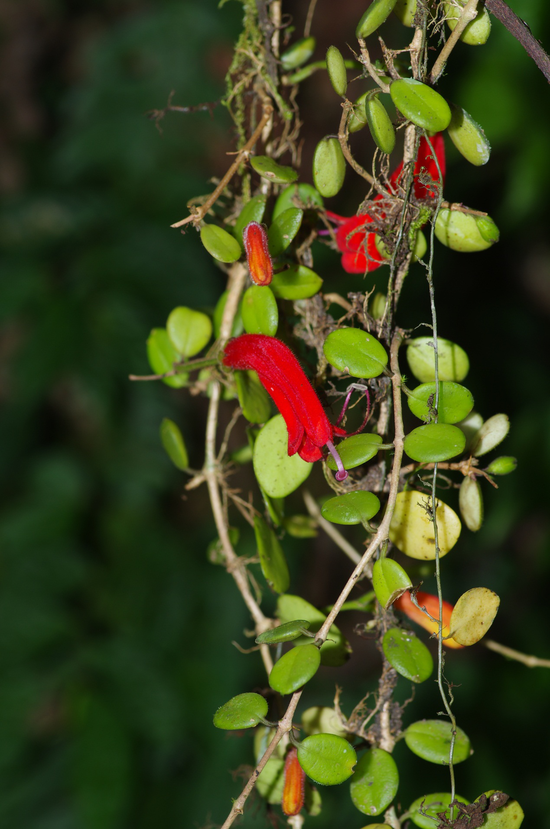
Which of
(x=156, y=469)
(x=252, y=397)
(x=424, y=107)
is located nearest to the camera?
(x=424, y=107)

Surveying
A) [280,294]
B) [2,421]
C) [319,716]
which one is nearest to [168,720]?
[2,421]

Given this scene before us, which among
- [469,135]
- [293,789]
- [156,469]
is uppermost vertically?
[469,135]

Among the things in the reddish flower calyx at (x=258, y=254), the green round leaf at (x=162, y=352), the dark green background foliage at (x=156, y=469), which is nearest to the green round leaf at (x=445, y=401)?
the reddish flower calyx at (x=258, y=254)

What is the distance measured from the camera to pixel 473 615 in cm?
34

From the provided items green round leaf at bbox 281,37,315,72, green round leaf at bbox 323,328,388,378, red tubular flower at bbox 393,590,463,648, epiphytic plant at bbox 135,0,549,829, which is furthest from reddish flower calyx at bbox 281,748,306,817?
green round leaf at bbox 281,37,315,72

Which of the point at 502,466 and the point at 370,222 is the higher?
the point at 370,222

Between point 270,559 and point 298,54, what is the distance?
350mm

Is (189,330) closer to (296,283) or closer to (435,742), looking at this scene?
(296,283)

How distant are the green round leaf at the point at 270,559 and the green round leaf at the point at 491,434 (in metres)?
0.14

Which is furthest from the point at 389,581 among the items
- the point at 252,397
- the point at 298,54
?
the point at 298,54

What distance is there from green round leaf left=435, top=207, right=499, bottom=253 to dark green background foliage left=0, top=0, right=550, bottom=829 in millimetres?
832

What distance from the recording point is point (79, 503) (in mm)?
1581

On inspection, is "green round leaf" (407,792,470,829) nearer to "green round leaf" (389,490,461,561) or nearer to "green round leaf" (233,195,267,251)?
"green round leaf" (389,490,461,561)

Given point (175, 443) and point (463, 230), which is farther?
point (175, 443)
